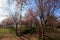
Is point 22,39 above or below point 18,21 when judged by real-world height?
below

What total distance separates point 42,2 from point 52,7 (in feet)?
3.52

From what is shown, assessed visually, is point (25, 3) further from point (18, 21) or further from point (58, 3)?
point (58, 3)

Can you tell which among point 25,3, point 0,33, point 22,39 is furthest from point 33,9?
point 0,33

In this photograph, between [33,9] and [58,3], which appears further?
[33,9]

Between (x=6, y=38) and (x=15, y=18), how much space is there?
246 centimetres

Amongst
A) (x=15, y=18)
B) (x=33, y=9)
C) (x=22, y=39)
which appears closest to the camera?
(x=33, y=9)

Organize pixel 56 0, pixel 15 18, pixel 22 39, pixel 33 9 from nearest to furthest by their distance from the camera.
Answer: pixel 56 0
pixel 33 9
pixel 22 39
pixel 15 18

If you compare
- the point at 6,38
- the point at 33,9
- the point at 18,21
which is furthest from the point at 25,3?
the point at 6,38

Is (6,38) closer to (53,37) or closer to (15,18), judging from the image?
(15,18)

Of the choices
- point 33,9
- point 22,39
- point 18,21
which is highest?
point 33,9

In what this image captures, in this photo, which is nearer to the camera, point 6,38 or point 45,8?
point 45,8

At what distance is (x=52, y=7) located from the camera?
472 inches

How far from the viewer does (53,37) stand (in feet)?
45.9

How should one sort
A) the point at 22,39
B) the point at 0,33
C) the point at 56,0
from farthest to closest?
the point at 0,33
the point at 22,39
the point at 56,0
